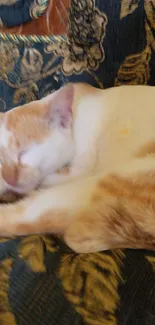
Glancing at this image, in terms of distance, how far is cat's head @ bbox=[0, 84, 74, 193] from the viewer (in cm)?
109

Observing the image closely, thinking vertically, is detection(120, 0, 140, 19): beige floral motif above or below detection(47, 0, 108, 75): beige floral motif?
above

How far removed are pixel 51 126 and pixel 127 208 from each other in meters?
0.39

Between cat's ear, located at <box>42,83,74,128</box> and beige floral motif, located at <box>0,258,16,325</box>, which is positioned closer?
→ beige floral motif, located at <box>0,258,16,325</box>

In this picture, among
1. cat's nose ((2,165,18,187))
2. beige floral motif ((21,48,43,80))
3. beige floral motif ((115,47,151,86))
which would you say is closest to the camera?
cat's nose ((2,165,18,187))

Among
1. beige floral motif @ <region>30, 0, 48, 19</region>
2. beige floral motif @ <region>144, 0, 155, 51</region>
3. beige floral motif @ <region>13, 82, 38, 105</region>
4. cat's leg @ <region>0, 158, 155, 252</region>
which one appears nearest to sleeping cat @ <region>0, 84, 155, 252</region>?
cat's leg @ <region>0, 158, 155, 252</region>

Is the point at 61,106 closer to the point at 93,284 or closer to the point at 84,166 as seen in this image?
the point at 84,166

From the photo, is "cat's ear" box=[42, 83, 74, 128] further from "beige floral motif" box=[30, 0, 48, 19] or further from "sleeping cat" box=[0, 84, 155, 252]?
"beige floral motif" box=[30, 0, 48, 19]

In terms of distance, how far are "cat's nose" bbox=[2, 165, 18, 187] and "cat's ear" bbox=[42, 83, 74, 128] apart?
0.18 metres

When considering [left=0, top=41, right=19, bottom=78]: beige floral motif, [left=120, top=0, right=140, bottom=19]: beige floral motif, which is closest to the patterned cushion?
[left=0, top=41, right=19, bottom=78]: beige floral motif

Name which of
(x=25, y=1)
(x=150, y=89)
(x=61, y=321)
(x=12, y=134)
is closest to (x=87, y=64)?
(x=150, y=89)

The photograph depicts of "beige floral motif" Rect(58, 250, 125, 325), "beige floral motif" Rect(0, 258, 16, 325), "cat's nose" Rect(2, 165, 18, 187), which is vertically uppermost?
"beige floral motif" Rect(0, 258, 16, 325)

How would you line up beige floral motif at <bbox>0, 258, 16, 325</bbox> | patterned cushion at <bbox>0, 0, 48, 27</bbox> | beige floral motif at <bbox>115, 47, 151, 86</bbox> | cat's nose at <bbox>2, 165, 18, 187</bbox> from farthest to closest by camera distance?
patterned cushion at <bbox>0, 0, 48, 27</bbox> < beige floral motif at <bbox>115, 47, 151, 86</bbox> < cat's nose at <bbox>2, 165, 18, 187</bbox> < beige floral motif at <bbox>0, 258, 16, 325</bbox>

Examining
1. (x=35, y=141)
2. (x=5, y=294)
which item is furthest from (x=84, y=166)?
(x=5, y=294)

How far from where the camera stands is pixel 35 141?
3.70 ft
